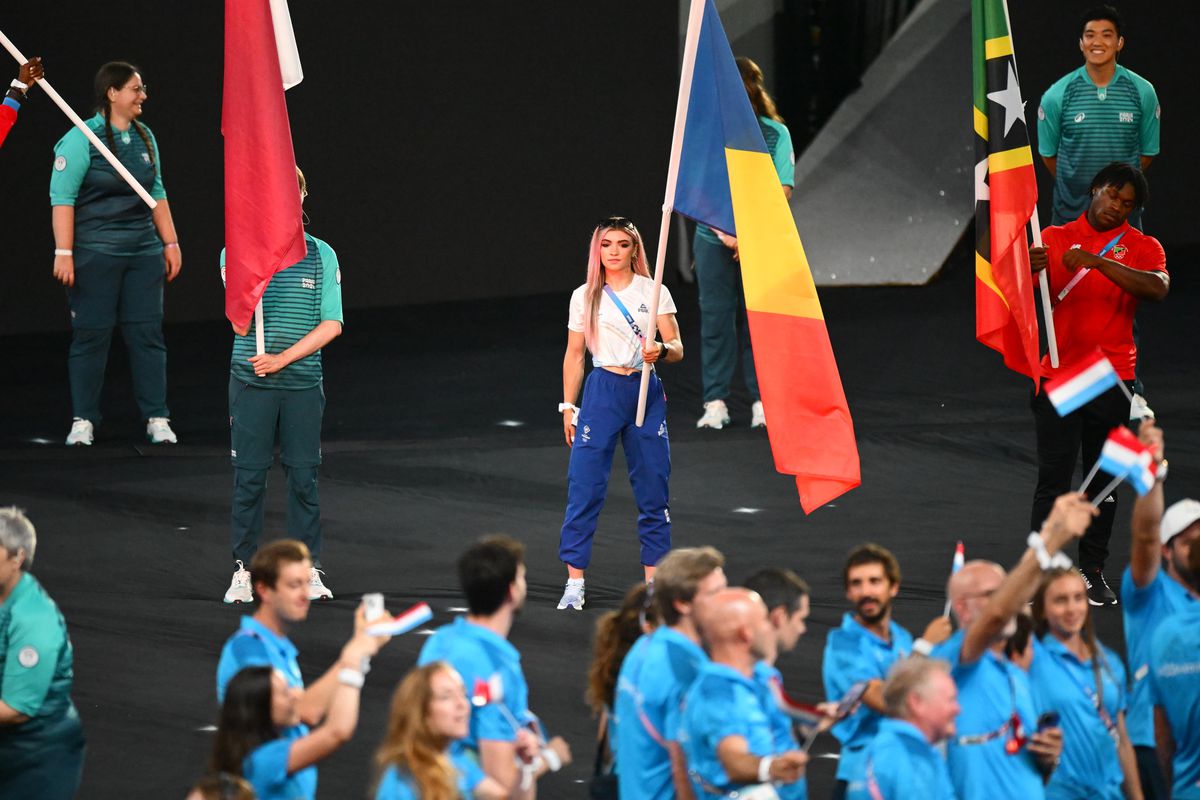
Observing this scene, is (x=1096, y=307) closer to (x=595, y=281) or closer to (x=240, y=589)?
(x=595, y=281)

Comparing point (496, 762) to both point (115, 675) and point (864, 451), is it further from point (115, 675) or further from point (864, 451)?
point (864, 451)

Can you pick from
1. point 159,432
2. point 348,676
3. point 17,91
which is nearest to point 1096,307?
point 348,676

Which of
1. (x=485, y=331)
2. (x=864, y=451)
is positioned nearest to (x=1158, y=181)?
(x=485, y=331)

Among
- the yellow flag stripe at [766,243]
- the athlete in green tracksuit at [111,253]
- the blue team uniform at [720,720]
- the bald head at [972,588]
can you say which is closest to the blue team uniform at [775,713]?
the blue team uniform at [720,720]

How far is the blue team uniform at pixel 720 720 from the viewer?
14.4 ft

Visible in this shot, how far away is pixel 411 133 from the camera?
51.6 ft

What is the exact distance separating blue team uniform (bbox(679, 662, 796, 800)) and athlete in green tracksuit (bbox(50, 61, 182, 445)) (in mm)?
6418

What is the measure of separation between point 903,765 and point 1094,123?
631 centimetres

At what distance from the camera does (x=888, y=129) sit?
1581 cm

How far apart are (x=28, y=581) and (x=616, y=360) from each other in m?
3.02

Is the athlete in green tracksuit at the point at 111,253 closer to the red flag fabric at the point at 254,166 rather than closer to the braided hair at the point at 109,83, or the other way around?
the braided hair at the point at 109,83

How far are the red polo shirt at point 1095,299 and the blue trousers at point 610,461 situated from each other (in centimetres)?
167

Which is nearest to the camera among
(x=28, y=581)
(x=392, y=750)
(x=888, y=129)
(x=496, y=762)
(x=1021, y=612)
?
(x=392, y=750)

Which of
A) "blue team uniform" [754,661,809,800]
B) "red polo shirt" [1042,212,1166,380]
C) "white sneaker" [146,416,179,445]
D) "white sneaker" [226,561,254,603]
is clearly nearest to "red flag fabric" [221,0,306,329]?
"white sneaker" [226,561,254,603]
